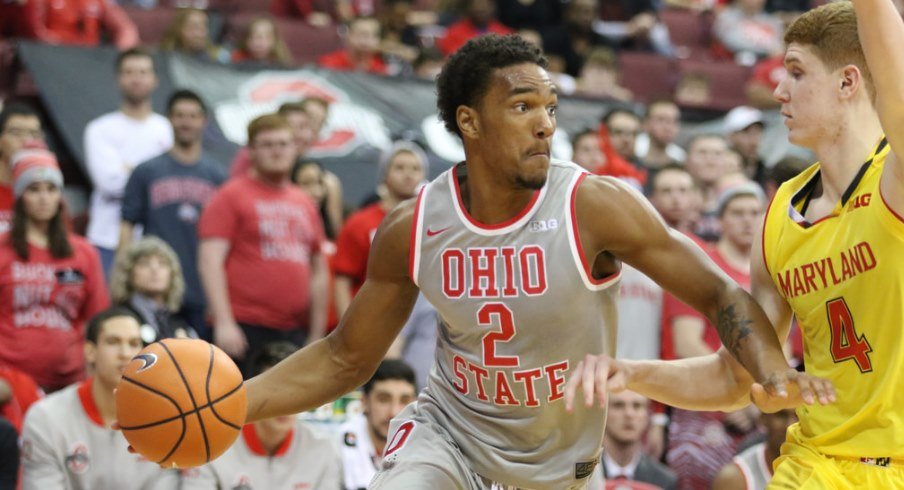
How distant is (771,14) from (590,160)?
6867 millimetres

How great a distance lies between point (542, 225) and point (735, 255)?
435cm

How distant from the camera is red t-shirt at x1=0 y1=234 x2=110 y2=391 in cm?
775

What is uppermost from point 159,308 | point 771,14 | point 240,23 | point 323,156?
point 771,14

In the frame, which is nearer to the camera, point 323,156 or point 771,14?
point 323,156

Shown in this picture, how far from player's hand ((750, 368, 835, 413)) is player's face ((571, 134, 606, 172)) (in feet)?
19.1

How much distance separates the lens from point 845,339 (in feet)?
14.0

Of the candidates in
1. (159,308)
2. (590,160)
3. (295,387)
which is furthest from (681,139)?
(295,387)

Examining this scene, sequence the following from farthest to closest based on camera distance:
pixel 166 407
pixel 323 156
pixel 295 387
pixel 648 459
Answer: pixel 323 156, pixel 648 459, pixel 295 387, pixel 166 407

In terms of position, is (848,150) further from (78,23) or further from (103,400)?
(78,23)

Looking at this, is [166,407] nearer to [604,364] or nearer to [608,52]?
[604,364]

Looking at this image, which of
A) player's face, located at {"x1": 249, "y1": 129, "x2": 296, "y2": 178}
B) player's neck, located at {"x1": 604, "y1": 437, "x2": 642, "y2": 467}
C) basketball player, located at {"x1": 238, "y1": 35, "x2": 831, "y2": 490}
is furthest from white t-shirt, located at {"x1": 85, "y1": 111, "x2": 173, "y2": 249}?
basketball player, located at {"x1": 238, "y1": 35, "x2": 831, "y2": 490}

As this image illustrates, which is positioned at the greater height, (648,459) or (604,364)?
(604,364)

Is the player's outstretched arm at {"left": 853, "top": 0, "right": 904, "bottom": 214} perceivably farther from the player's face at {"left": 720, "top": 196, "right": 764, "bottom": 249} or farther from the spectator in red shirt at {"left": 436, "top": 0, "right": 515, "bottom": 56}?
the spectator in red shirt at {"left": 436, "top": 0, "right": 515, "bottom": 56}

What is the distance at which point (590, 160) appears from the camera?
990 cm
